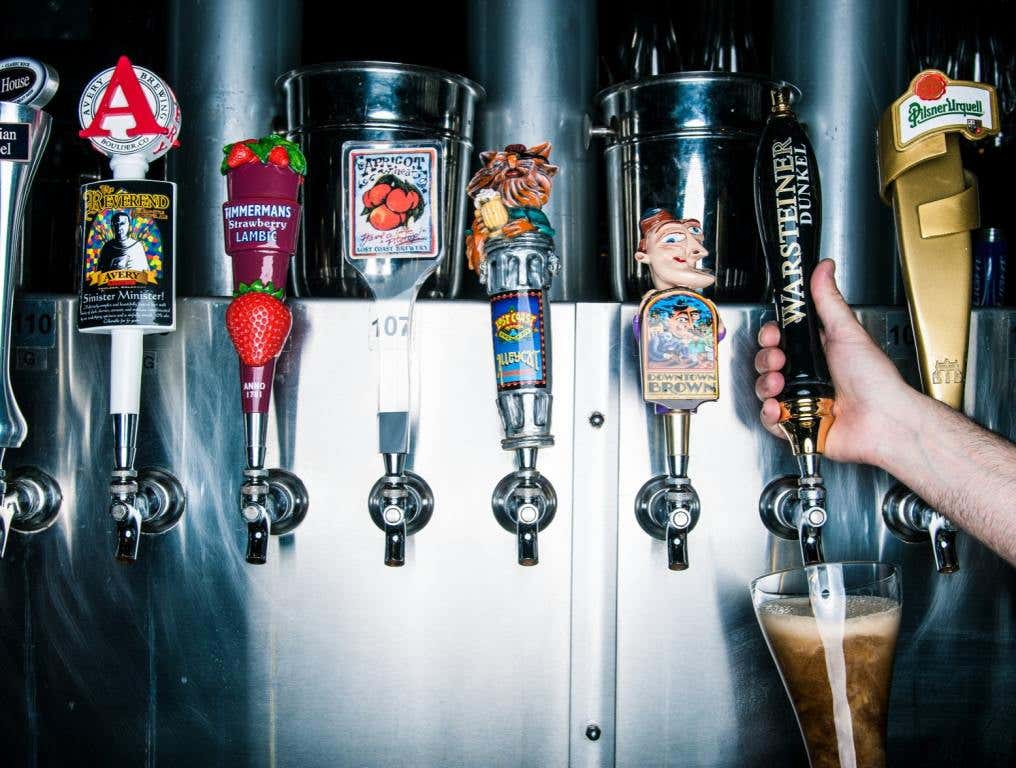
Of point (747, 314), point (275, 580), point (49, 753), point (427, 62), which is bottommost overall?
point (49, 753)

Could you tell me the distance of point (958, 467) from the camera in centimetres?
92

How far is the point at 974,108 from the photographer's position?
94cm

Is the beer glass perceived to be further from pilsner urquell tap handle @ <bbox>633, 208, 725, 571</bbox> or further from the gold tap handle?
the gold tap handle

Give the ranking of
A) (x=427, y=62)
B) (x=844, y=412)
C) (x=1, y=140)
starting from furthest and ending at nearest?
(x=427, y=62)
(x=844, y=412)
(x=1, y=140)

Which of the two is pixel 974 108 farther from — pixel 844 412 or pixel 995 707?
pixel 995 707

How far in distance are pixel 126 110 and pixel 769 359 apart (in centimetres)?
59

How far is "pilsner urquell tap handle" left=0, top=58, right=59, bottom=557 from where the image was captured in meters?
0.88

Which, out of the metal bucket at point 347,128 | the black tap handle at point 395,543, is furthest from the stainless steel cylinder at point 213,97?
the black tap handle at point 395,543

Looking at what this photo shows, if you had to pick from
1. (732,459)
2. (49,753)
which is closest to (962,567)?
(732,459)

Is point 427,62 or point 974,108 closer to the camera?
point 974,108

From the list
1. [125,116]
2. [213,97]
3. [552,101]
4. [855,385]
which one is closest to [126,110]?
[125,116]

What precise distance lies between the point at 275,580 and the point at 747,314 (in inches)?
19.5

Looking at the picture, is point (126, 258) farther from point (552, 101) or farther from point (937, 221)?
point (937, 221)

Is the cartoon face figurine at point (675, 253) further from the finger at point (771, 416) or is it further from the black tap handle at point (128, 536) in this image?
the black tap handle at point (128, 536)
